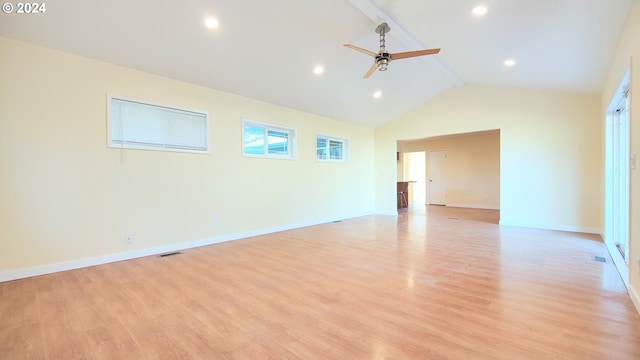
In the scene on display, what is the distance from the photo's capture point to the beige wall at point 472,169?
901cm

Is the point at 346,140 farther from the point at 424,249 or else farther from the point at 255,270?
the point at 255,270

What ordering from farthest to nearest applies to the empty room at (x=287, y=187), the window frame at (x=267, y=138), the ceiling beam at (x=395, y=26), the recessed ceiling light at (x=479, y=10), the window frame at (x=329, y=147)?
1. the window frame at (x=329, y=147)
2. the window frame at (x=267, y=138)
3. the ceiling beam at (x=395, y=26)
4. the recessed ceiling light at (x=479, y=10)
5. the empty room at (x=287, y=187)

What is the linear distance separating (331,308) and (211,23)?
334 cm

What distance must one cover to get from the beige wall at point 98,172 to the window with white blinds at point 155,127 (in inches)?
3.9

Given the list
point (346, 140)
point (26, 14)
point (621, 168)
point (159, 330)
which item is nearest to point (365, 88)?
point (346, 140)

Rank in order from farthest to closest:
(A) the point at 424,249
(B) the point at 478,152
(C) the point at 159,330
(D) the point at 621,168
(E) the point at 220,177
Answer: (B) the point at 478,152 < (E) the point at 220,177 < (A) the point at 424,249 < (D) the point at 621,168 < (C) the point at 159,330

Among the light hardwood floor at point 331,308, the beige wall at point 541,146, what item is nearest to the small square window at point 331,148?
the beige wall at point 541,146

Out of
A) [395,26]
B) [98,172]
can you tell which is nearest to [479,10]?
[395,26]

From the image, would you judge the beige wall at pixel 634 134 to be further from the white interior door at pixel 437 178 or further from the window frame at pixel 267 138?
the white interior door at pixel 437 178

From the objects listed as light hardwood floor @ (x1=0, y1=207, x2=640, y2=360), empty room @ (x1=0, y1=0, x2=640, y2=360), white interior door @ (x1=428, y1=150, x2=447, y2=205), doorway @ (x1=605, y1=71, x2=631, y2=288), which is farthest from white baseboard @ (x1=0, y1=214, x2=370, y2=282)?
white interior door @ (x1=428, y1=150, x2=447, y2=205)

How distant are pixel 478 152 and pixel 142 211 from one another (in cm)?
951

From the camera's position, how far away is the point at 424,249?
4.13m

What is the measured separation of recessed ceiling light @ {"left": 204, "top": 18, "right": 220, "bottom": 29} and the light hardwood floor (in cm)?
287

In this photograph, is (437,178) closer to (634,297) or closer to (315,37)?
(315,37)
